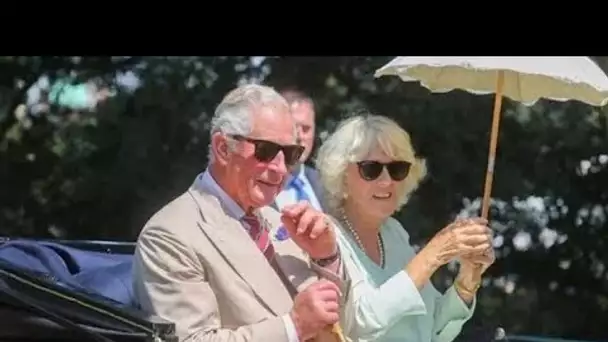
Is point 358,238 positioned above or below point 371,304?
above

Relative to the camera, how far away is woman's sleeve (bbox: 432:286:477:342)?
2.65m

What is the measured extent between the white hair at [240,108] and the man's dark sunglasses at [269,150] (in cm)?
3

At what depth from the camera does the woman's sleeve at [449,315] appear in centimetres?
265

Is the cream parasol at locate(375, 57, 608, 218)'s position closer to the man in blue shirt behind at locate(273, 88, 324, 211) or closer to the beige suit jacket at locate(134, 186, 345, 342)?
the man in blue shirt behind at locate(273, 88, 324, 211)

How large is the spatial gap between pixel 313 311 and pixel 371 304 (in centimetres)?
15

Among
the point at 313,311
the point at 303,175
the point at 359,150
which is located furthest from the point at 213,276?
the point at 359,150

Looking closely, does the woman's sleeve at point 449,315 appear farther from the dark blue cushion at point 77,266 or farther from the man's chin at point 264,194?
the dark blue cushion at point 77,266

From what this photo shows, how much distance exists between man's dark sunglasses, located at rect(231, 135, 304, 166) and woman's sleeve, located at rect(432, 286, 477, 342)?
0.45 metres

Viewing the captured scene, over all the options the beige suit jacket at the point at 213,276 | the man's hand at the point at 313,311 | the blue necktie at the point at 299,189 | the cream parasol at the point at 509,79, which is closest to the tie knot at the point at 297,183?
the blue necktie at the point at 299,189

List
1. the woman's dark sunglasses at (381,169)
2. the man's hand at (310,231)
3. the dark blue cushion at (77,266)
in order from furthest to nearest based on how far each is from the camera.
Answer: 1. the woman's dark sunglasses at (381,169)
2. the man's hand at (310,231)
3. the dark blue cushion at (77,266)

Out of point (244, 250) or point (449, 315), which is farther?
point (449, 315)

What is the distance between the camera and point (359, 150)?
268 centimetres

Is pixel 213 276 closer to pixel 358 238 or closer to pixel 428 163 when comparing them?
pixel 358 238
